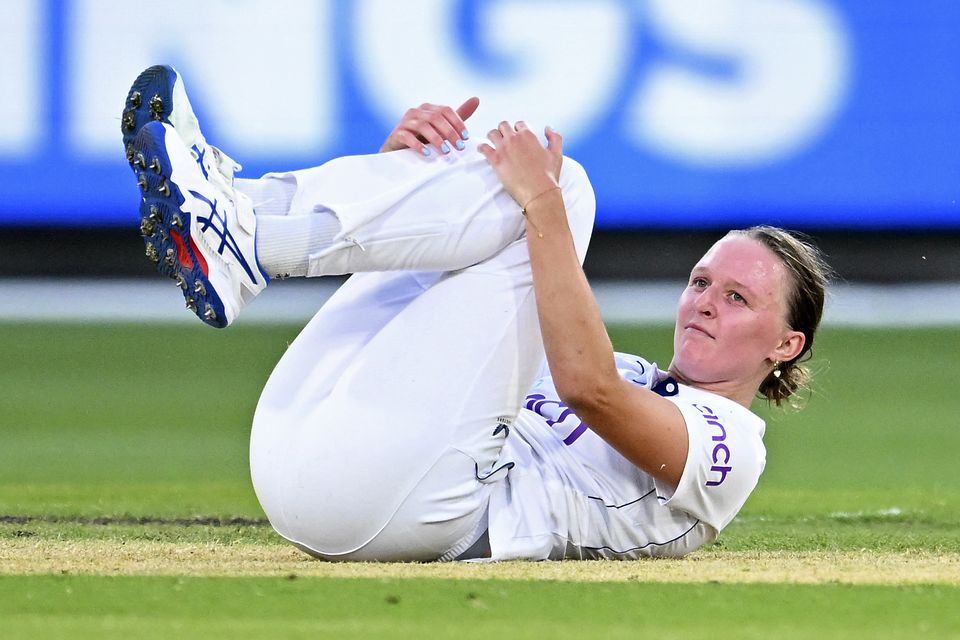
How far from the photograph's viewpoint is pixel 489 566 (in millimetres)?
2561

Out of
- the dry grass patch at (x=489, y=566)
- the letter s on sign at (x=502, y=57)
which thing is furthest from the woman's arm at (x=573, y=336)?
the letter s on sign at (x=502, y=57)

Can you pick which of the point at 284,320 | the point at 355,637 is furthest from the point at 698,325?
the point at 284,320

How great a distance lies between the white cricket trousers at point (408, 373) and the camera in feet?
8.22

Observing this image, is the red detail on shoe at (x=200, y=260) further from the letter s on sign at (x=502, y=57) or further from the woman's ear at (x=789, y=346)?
the letter s on sign at (x=502, y=57)

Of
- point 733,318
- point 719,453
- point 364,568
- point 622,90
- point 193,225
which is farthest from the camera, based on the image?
point 622,90

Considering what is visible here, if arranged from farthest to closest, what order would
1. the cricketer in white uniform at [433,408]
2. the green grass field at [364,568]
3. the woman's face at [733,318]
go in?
1. the woman's face at [733,318]
2. the cricketer in white uniform at [433,408]
3. the green grass field at [364,568]

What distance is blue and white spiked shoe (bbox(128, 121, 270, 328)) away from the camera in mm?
2412

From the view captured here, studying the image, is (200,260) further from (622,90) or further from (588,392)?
(622,90)

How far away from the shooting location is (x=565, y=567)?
2.56 metres

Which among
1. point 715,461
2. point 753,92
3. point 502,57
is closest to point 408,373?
point 715,461

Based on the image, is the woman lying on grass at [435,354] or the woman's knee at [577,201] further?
the woman's knee at [577,201]

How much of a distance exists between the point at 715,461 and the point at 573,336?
0.35 metres

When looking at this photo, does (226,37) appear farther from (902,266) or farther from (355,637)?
(355,637)

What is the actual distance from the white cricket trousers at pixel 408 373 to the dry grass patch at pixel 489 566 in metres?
0.10
